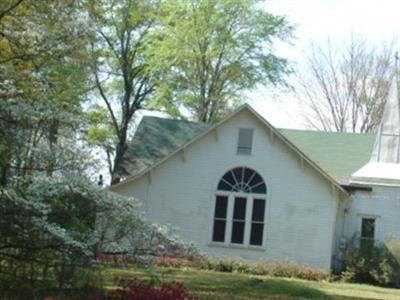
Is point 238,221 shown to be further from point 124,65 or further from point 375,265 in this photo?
point 124,65

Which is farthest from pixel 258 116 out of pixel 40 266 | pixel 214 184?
pixel 40 266

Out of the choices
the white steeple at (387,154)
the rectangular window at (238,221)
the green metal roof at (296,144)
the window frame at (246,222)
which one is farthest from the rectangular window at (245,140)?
the white steeple at (387,154)

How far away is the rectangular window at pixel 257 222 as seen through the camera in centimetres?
2702

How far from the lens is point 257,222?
27094mm

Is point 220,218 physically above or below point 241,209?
below

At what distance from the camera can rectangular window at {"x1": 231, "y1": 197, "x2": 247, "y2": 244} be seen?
27.0 m

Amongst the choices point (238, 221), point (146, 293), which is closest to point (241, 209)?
point (238, 221)

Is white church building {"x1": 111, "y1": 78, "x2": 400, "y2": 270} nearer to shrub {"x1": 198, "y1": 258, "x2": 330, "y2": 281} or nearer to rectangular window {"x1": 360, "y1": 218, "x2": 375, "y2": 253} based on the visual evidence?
rectangular window {"x1": 360, "y1": 218, "x2": 375, "y2": 253}

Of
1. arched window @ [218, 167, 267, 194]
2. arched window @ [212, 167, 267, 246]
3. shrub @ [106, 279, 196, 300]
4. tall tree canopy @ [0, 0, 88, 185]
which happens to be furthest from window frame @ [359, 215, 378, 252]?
shrub @ [106, 279, 196, 300]


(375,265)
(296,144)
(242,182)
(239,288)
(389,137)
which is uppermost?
(389,137)

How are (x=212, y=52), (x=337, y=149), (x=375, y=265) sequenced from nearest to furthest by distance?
(x=375, y=265) < (x=337, y=149) < (x=212, y=52)

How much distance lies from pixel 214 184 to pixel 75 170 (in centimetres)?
1765

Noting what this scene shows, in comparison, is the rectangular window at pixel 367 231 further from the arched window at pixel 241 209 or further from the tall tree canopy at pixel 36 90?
the tall tree canopy at pixel 36 90

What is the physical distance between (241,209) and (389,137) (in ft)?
24.8
